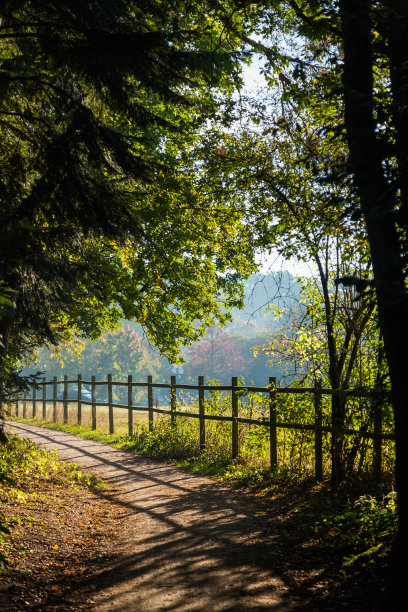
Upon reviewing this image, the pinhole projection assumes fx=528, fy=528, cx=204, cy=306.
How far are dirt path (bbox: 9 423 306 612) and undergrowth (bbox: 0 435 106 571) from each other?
3.47 feet

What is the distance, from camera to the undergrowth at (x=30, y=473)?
7.47 m

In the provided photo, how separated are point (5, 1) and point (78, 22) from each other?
0.72 meters

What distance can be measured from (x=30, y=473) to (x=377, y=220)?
746 centimetres

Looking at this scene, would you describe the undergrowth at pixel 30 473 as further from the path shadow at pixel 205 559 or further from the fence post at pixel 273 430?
the fence post at pixel 273 430

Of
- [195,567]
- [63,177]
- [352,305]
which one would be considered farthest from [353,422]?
[63,177]

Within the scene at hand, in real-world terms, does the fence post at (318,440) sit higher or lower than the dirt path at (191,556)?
higher

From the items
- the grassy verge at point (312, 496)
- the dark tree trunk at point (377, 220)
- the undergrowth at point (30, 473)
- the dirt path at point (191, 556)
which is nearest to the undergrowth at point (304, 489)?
the grassy verge at point (312, 496)

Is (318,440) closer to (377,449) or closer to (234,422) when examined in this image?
(377,449)

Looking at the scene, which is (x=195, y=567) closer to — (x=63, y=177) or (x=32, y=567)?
(x=32, y=567)

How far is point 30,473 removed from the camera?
357 inches

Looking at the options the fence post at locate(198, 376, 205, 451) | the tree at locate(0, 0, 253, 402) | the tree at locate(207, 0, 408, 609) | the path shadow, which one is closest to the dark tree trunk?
the tree at locate(207, 0, 408, 609)

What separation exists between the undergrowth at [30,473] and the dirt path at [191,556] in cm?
106

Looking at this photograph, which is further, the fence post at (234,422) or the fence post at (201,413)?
the fence post at (201,413)

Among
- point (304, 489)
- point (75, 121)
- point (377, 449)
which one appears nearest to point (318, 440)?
point (304, 489)
